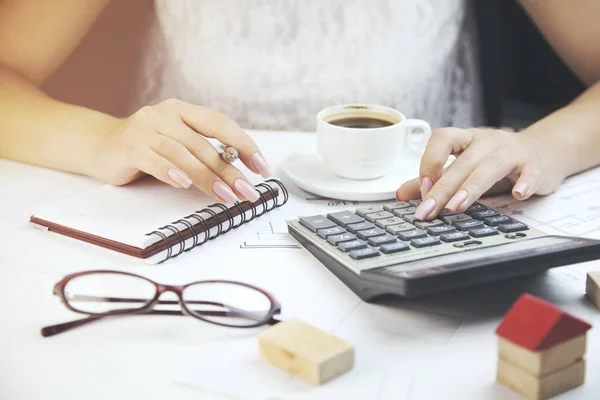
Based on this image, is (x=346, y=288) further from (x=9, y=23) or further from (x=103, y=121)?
(x=9, y=23)

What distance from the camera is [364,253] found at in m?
0.58

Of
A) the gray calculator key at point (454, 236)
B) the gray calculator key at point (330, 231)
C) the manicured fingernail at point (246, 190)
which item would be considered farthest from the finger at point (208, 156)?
A: the gray calculator key at point (454, 236)

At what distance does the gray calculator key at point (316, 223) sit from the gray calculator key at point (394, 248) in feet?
0.27

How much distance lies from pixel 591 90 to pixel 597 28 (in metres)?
0.11

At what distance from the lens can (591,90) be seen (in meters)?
0.97

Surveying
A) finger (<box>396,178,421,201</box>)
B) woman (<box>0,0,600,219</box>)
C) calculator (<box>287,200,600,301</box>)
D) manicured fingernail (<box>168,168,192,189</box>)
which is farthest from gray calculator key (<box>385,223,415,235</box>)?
woman (<box>0,0,600,219</box>)

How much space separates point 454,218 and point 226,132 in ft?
0.87

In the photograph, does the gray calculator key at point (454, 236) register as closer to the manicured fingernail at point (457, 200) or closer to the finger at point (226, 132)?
the manicured fingernail at point (457, 200)

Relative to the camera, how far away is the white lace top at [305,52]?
3.59 ft

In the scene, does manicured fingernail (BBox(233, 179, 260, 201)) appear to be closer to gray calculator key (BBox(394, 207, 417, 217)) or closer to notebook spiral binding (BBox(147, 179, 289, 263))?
notebook spiral binding (BBox(147, 179, 289, 263))

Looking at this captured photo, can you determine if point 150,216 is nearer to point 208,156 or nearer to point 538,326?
point 208,156

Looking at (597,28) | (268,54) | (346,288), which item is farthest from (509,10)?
(346,288)

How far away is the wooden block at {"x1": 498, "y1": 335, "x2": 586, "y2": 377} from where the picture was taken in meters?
0.44

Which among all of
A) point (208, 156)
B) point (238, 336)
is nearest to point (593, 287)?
point (238, 336)
